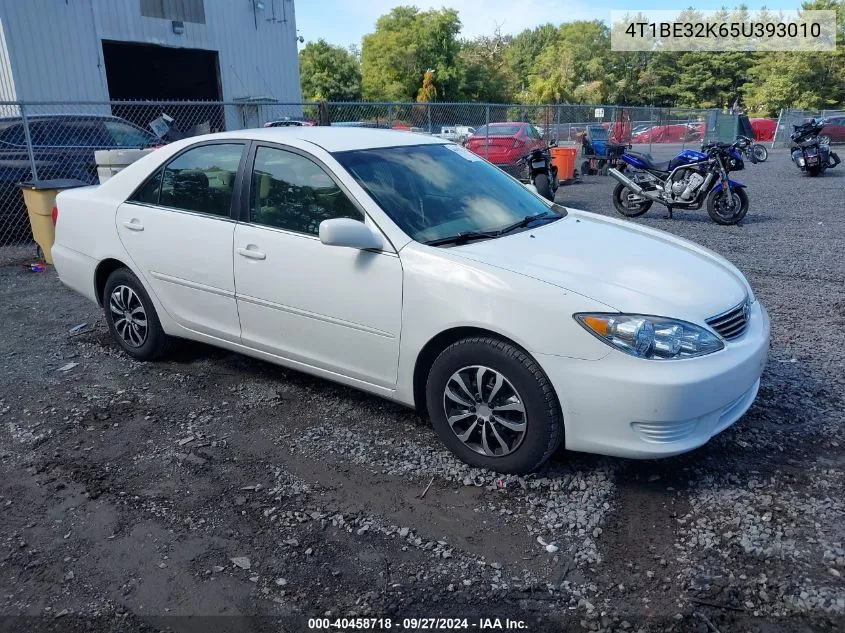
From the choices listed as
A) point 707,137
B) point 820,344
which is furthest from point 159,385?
point 707,137

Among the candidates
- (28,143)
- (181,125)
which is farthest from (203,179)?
(181,125)

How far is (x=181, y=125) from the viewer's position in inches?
790

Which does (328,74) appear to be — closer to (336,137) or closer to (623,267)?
(336,137)

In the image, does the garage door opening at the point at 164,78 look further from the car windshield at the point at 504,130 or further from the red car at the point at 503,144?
the car windshield at the point at 504,130

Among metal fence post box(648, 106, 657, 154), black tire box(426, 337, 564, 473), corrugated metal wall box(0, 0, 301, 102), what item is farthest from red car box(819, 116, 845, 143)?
black tire box(426, 337, 564, 473)

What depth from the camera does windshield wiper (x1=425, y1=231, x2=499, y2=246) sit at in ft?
12.0

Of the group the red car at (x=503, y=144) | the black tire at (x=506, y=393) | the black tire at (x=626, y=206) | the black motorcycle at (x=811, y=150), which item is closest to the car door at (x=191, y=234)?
the black tire at (x=506, y=393)

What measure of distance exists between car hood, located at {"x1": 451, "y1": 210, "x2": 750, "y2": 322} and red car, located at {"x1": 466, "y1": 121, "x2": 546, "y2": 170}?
40.9ft

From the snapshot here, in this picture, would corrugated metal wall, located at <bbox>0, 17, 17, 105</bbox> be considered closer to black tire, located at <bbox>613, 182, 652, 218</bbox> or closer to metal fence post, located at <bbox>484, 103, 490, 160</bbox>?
metal fence post, located at <bbox>484, 103, 490, 160</bbox>

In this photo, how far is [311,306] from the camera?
3.90 metres

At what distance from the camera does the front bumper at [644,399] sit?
9.88 ft

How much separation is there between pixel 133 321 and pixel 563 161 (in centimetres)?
1377

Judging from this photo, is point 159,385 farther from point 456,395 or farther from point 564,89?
point 564,89

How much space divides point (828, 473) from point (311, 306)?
2.75m
